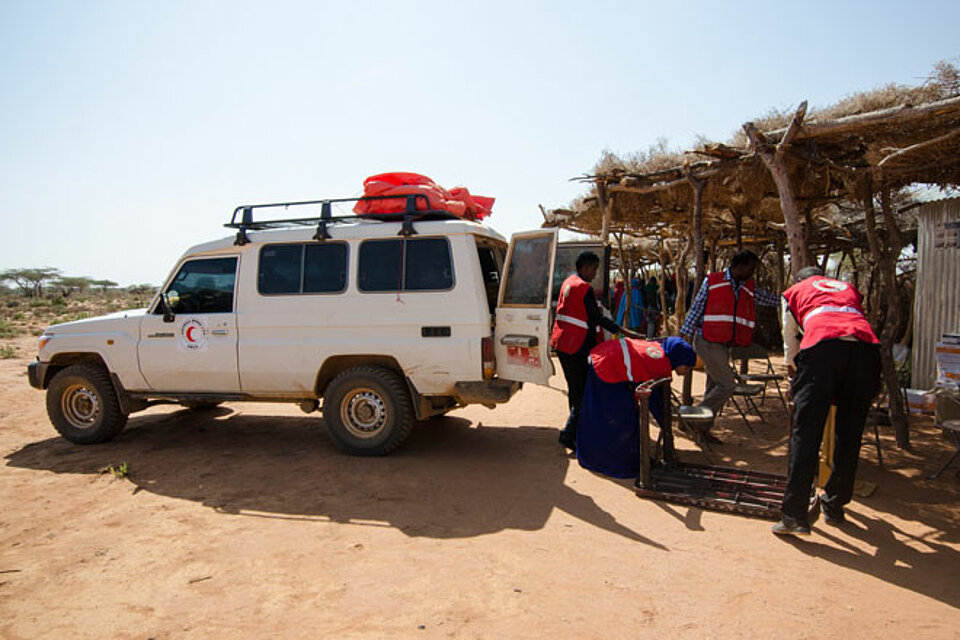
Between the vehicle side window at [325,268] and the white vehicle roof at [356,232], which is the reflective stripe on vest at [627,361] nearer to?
the white vehicle roof at [356,232]

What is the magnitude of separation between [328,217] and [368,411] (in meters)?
1.92

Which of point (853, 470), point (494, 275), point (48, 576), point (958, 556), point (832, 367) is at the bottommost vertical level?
point (48, 576)

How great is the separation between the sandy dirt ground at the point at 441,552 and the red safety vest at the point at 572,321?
1.10m

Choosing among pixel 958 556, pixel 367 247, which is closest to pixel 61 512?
pixel 367 247

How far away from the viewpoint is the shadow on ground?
4.18 meters

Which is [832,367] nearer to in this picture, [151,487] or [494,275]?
[494,275]

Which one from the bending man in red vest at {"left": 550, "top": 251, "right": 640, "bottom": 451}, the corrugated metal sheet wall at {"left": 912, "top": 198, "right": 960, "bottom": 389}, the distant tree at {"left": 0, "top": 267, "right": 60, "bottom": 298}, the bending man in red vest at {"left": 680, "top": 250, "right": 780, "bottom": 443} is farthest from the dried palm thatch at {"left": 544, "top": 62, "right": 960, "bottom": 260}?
the distant tree at {"left": 0, "top": 267, "right": 60, "bottom": 298}

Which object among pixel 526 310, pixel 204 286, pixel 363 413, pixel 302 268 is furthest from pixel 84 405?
pixel 526 310

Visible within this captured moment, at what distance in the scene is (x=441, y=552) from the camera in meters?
3.56

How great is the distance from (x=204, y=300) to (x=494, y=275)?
9.75 feet

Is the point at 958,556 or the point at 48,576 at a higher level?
the point at 958,556

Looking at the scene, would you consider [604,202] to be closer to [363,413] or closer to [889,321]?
[889,321]

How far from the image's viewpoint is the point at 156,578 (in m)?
3.29

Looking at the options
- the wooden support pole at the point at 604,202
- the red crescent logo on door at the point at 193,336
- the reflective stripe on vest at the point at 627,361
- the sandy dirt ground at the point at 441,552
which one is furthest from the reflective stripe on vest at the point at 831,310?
the red crescent logo on door at the point at 193,336
